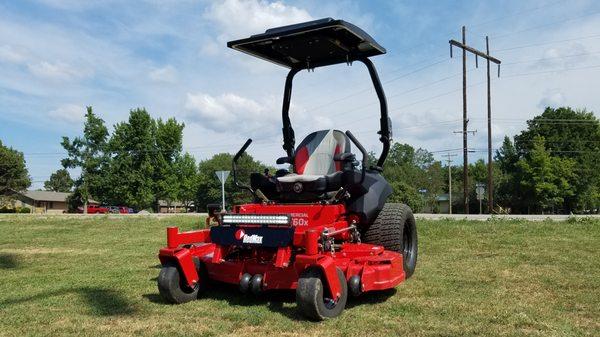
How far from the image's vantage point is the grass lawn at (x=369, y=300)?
4.44 metres

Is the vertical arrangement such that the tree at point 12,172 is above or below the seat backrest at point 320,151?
above

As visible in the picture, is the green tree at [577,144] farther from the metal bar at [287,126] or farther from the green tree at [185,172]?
the metal bar at [287,126]

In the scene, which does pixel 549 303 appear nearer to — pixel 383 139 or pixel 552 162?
pixel 383 139

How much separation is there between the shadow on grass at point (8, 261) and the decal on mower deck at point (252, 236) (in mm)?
5086

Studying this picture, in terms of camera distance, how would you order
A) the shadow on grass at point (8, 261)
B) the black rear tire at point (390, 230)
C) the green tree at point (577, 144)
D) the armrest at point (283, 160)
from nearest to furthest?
the black rear tire at point (390, 230), the armrest at point (283, 160), the shadow on grass at point (8, 261), the green tree at point (577, 144)

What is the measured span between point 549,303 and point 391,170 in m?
74.0

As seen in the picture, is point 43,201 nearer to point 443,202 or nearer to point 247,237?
point 443,202

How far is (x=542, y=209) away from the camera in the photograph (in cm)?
5725

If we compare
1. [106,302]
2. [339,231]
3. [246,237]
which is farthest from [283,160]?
[106,302]

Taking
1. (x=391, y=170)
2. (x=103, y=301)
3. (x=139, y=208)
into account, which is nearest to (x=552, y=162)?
(x=391, y=170)

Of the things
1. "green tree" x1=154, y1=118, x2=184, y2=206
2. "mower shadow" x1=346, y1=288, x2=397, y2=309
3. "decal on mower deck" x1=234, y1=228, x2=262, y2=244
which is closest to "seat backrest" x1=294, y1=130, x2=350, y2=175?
"mower shadow" x1=346, y1=288, x2=397, y2=309

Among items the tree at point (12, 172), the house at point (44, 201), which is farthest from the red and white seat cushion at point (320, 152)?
the house at point (44, 201)

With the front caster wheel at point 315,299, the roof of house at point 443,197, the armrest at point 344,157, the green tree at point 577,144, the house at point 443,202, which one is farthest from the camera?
the house at point 443,202

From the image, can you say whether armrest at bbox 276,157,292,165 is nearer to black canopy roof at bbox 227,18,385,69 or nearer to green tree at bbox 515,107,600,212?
Answer: black canopy roof at bbox 227,18,385,69
